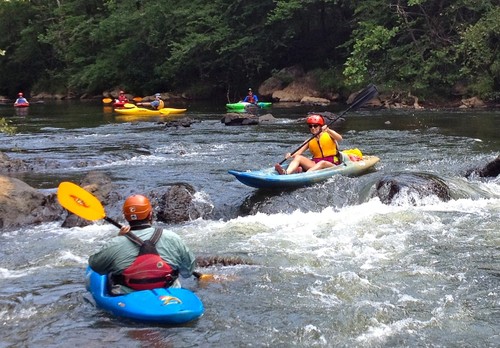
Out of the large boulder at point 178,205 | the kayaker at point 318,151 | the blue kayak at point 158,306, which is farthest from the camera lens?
the kayaker at point 318,151

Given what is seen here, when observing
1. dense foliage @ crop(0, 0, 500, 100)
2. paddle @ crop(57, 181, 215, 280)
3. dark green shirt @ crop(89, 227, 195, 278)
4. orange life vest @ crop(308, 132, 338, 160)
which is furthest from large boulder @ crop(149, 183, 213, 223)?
dense foliage @ crop(0, 0, 500, 100)

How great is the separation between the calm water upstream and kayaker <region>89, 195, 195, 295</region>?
0.31 meters

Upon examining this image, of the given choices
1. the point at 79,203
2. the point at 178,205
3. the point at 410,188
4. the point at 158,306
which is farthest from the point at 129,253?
the point at 410,188

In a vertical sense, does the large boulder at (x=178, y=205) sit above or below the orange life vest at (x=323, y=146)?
below

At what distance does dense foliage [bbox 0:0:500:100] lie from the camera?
20.6 m

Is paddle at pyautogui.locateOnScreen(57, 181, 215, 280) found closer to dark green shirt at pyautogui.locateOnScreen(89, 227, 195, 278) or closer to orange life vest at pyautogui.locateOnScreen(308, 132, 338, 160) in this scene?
dark green shirt at pyautogui.locateOnScreen(89, 227, 195, 278)

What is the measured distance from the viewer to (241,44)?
25.9 meters

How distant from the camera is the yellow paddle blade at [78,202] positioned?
→ 4840 mm

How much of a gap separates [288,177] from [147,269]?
401 cm

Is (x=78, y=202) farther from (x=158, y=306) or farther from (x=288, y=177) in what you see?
(x=288, y=177)

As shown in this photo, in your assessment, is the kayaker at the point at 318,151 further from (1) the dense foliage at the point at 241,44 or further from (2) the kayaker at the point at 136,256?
(1) the dense foliage at the point at 241,44

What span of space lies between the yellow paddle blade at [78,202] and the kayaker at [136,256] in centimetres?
54

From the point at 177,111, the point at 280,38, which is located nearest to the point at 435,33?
the point at 280,38

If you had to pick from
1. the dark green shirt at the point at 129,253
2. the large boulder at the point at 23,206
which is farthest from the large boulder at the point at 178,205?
the dark green shirt at the point at 129,253
